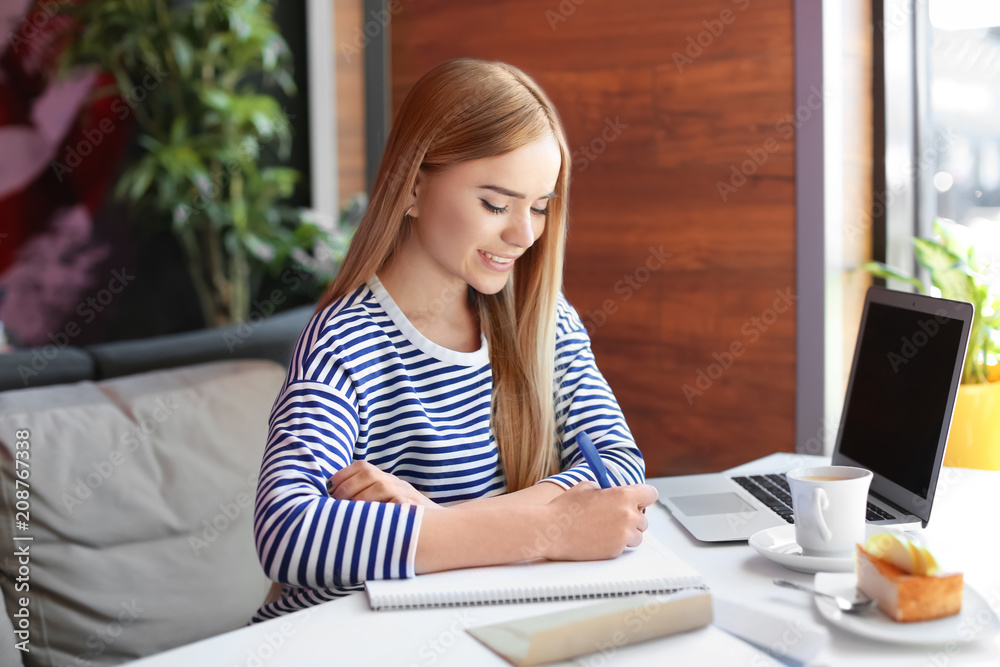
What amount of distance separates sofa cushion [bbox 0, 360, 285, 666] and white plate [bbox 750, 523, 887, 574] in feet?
3.44

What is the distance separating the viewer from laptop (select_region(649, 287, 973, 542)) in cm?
110

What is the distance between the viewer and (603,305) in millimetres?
2520

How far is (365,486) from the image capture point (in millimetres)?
1011

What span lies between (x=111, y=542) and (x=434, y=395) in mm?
696

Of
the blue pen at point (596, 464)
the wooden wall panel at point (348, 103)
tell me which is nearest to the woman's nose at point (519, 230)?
the blue pen at point (596, 464)

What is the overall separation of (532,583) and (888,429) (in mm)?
635

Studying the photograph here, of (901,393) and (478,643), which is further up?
(901,393)

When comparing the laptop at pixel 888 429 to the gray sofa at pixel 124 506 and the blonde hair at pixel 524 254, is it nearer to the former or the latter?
the blonde hair at pixel 524 254

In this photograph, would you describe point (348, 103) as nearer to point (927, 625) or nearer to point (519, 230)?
point (519, 230)

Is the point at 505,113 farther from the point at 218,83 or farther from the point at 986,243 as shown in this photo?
the point at 218,83

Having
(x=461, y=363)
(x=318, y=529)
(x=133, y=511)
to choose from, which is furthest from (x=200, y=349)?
(x=318, y=529)

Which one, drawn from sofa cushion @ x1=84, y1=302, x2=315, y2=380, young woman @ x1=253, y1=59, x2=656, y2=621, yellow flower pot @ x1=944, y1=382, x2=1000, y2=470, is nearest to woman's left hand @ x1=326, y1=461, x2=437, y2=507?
young woman @ x1=253, y1=59, x2=656, y2=621

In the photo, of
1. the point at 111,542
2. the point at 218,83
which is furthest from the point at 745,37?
the point at 218,83

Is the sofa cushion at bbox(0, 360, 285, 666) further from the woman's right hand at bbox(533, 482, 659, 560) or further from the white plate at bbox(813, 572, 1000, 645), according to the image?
the white plate at bbox(813, 572, 1000, 645)
